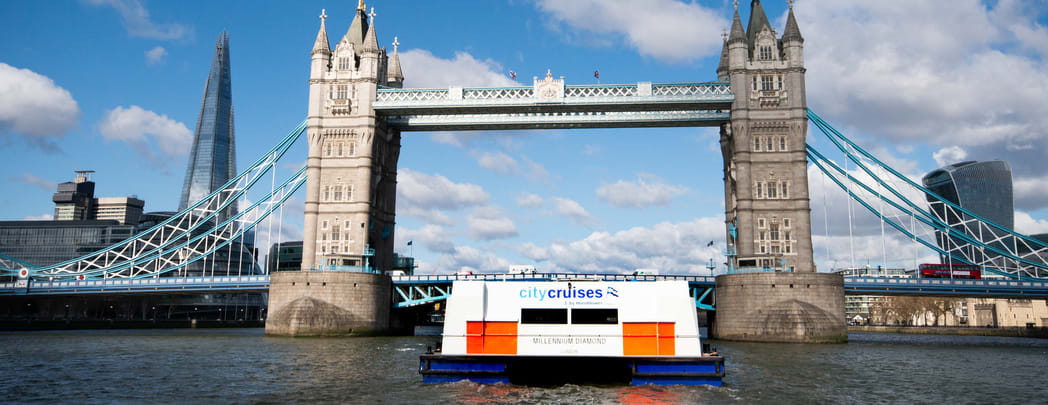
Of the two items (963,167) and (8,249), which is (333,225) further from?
(963,167)

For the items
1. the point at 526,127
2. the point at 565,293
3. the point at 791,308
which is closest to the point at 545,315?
the point at 565,293

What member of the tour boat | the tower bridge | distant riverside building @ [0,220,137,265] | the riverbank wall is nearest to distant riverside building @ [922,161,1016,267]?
the riverbank wall

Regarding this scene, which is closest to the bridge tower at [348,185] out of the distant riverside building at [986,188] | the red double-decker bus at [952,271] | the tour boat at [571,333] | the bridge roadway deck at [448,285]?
the bridge roadway deck at [448,285]

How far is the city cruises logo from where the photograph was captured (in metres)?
29.7

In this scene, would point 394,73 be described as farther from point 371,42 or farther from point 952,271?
point 952,271

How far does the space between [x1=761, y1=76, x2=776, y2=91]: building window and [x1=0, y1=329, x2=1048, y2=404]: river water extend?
98.2 feet

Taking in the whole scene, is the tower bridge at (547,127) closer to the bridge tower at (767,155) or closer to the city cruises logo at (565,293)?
the bridge tower at (767,155)

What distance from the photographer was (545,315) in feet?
97.0

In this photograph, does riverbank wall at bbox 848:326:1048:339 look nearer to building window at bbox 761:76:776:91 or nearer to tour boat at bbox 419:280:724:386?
building window at bbox 761:76:776:91

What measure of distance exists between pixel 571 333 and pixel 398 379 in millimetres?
8213

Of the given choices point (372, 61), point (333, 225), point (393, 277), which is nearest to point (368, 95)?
point (372, 61)

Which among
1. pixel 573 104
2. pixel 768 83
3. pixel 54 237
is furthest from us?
pixel 54 237

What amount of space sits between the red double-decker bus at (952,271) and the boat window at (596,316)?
58.2 metres

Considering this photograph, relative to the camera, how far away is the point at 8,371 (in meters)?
34.6
